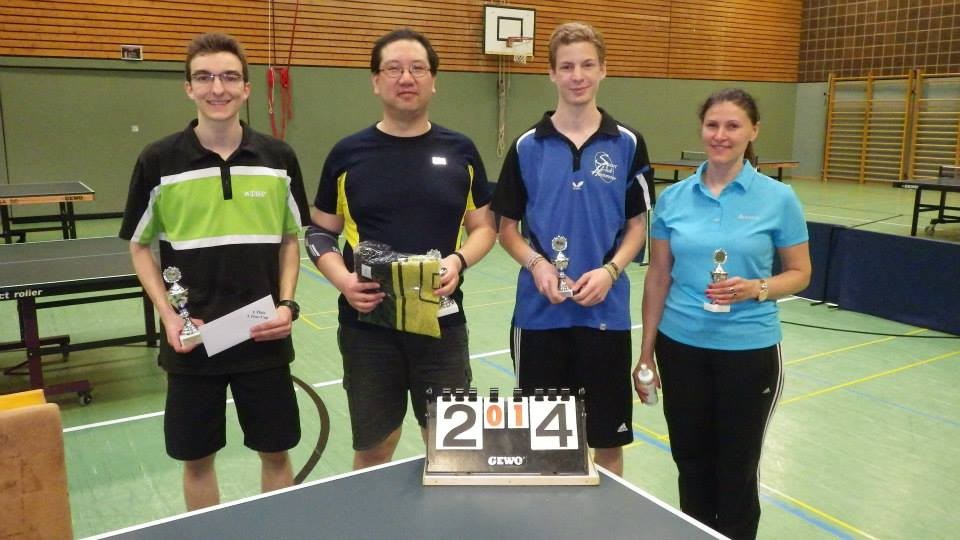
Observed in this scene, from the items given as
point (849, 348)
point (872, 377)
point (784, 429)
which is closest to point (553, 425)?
point (784, 429)

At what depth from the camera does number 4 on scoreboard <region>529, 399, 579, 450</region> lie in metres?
1.67

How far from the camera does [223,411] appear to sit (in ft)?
8.14

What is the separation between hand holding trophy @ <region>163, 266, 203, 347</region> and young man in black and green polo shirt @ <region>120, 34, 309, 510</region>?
0.02 m

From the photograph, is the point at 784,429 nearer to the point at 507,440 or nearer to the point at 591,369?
the point at 591,369

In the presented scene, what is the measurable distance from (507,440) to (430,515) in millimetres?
283

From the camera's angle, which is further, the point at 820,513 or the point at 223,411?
the point at 820,513

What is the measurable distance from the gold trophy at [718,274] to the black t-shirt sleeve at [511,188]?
639 mm

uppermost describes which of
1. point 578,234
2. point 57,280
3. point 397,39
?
point 397,39

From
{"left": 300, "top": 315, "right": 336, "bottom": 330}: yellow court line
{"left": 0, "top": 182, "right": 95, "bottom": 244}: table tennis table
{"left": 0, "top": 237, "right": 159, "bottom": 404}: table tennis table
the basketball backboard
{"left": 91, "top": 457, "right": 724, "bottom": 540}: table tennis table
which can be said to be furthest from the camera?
the basketball backboard

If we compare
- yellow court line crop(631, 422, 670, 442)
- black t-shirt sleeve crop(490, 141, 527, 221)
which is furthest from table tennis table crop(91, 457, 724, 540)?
yellow court line crop(631, 422, 670, 442)

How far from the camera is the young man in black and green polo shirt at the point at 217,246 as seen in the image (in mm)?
2299

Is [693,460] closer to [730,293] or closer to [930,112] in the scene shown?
[730,293]

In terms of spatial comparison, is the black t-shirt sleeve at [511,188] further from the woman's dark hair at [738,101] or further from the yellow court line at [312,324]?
the yellow court line at [312,324]

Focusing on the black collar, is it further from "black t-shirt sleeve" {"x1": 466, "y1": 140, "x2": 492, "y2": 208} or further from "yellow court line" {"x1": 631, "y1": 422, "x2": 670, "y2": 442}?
"yellow court line" {"x1": 631, "y1": 422, "x2": 670, "y2": 442}
